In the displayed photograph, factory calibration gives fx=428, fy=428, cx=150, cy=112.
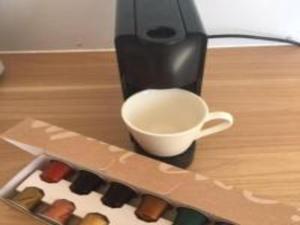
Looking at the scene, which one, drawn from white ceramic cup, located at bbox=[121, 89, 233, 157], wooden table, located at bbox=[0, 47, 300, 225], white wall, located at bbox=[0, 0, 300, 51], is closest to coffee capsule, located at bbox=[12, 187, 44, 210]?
wooden table, located at bbox=[0, 47, 300, 225]

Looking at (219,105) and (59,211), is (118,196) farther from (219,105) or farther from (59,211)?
(219,105)

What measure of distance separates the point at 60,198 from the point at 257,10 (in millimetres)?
498

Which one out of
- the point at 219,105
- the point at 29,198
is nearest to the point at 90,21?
the point at 219,105

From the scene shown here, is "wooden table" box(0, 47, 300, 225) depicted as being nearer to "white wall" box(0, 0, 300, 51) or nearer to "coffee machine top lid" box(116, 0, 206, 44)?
"white wall" box(0, 0, 300, 51)

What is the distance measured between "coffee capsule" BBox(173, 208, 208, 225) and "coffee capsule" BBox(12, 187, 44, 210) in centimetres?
15

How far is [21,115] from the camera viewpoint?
628 millimetres

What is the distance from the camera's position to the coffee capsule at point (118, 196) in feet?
1.47

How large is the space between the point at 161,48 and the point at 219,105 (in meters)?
0.24

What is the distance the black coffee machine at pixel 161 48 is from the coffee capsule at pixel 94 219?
10 centimetres

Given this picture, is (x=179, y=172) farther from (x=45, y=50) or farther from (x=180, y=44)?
(x=45, y=50)

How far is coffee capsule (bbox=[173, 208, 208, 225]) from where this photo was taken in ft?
1.38

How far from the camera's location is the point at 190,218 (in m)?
0.42

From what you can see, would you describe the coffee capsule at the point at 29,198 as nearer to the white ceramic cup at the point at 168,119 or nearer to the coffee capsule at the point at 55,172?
the coffee capsule at the point at 55,172

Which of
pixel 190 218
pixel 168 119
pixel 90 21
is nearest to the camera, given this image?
pixel 190 218
